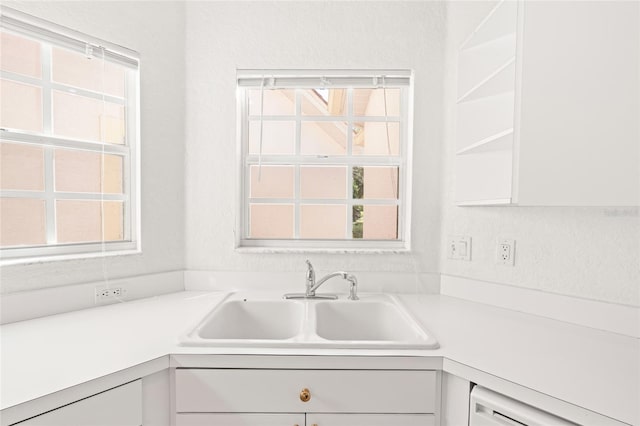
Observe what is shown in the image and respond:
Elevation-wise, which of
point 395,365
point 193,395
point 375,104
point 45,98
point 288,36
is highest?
point 288,36

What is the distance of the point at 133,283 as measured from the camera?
1530 mm

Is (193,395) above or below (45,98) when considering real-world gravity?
below

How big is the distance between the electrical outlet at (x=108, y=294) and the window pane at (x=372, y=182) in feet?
4.29

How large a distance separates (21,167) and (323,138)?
4.65ft

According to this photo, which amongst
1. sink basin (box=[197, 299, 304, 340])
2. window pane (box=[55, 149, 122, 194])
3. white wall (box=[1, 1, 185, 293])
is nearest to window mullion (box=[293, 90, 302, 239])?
sink basin (box=[197, 299, 304, 340])

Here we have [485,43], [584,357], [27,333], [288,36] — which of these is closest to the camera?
[584,357]

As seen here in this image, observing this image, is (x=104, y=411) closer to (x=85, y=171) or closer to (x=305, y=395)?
(x=305, y=395)

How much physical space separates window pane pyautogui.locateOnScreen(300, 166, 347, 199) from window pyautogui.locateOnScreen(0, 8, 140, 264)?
2.97ft

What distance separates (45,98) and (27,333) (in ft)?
3.24

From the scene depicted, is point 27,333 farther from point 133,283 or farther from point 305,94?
point 305,94

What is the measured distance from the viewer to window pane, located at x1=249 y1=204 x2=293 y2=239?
6.07ft

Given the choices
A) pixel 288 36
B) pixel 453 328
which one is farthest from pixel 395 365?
pixel 288 36

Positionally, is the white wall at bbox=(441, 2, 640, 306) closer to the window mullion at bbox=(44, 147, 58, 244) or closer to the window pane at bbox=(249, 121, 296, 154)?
the window pane at bbox=(249, 121, 296, 154)

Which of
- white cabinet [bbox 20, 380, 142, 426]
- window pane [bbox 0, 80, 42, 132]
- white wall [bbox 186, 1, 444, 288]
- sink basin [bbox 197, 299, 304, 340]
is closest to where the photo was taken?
white cabinet [bbox 20, 380, 142, 426]
